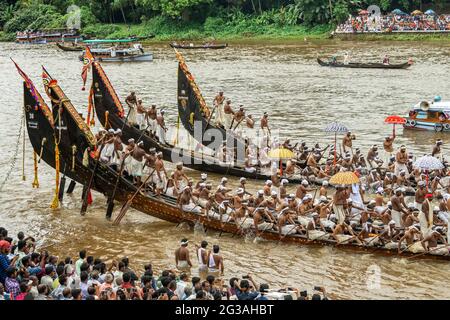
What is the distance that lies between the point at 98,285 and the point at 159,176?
661 cm

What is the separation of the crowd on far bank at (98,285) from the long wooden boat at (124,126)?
9307 mm

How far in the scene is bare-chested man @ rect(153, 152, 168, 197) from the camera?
727 inches

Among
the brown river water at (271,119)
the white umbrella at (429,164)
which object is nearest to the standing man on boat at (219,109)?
the brown river water at (271,119)

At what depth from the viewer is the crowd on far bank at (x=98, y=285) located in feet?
38.3

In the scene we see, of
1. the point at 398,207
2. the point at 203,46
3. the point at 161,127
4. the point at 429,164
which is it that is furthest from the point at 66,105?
the point at 203,46

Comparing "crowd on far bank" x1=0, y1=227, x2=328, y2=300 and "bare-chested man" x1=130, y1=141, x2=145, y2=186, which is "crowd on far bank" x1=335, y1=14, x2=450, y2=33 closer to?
"bare-chested man" x1=130, y1=141, x2=145, y2=186

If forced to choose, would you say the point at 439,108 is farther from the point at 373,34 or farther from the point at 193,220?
the point at 373,34

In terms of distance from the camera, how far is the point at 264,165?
22031 millimetres

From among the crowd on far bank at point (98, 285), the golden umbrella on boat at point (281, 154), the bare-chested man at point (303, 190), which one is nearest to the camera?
the crowd on far bank at point (98, 285)

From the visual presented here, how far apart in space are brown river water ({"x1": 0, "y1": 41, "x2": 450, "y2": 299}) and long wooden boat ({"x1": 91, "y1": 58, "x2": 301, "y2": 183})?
72 cm

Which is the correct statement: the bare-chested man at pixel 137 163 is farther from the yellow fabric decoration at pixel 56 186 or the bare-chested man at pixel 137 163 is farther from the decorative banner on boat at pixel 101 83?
the decorative banner on boat at pixel 101 83

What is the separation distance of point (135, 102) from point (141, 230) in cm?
574

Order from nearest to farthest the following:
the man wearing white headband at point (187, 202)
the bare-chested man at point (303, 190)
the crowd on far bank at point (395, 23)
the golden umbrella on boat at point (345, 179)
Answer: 1. the golden umbrella on boat at point (345, 179)
2. the bare-chested man at point (303, 190)
3. the man wearing white headband at point (187, 202)
4. the crowd on far bank at point (395, 23)

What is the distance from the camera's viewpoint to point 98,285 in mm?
12312
